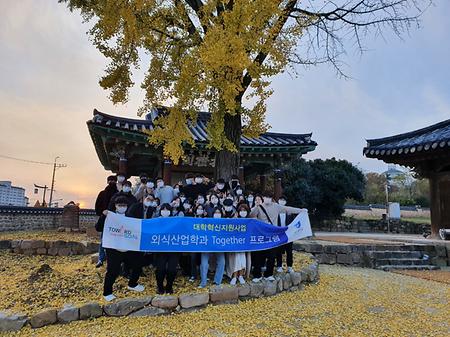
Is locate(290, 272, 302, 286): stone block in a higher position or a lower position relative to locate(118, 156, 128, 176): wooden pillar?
lower

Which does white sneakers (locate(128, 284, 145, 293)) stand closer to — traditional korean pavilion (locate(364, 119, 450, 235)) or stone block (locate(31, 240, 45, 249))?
stone block (locate(31, 240, 45, 249))

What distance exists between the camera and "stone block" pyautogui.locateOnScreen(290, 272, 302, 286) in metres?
6.40

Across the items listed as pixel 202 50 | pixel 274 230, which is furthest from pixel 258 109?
pixel 274 230

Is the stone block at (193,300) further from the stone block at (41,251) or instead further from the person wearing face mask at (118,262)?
the stone block at (41,251)

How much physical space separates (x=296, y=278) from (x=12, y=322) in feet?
Answer: 15.1

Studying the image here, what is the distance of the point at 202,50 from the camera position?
19.4ft

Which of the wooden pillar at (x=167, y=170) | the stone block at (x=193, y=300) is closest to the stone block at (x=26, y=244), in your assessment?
the wooden pillar at (x=167, y=170)

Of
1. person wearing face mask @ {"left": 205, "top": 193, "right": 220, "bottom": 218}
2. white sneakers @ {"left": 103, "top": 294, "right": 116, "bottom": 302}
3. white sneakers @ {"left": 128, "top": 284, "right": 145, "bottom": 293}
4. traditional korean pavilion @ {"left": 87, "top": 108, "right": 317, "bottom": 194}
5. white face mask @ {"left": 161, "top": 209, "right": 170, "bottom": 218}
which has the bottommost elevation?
white sneakers @ {"left": 103, "top": 294, "right": 116, "bottom": 302}

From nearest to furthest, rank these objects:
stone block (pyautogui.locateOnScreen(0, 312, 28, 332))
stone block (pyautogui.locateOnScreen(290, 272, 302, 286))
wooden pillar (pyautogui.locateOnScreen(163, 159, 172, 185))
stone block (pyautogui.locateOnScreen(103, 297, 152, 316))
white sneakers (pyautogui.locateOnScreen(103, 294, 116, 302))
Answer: stone block (pyautogui.locateOnScreen(0, 312, 28, 332)) → stone block (pyautogui.locateOnScreen(103, 297, 152, 316)) → white sneakers (pyautogui.locateOnScreen(103, 294, 116, 302)) → stone block (pyautogui.locateOnScreen(290, 272, 302, 286)) → wooden pillar (pyautogui.locateOnScreen(163, 159, 172, 185))

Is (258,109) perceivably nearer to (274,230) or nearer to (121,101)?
(274,230)

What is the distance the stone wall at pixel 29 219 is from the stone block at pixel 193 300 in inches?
442

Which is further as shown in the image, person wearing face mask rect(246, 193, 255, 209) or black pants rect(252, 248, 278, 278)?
person wearing face mask rect(246, 193, 255, 209)

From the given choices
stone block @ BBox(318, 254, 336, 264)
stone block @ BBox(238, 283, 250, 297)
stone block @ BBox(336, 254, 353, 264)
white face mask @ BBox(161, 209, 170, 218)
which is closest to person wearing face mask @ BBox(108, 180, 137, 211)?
white face mask @ BBox(161, 209, 170, 218)

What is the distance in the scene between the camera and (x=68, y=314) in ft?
14.0
